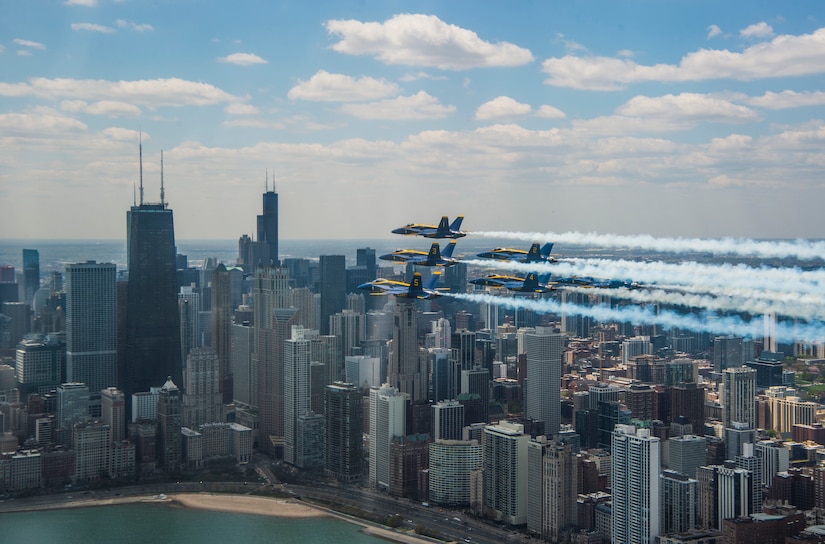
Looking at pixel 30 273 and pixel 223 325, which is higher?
pixel 30 273

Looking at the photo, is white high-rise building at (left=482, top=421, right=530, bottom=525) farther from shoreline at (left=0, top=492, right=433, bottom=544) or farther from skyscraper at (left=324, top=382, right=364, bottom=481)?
skyscraper at (left=324, top=382, right=364, bottom=481)

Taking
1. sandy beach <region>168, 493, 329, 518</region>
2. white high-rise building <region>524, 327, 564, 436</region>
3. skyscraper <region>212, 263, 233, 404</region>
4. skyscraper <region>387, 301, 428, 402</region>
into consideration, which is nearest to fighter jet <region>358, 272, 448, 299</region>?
sandy beach <region>168, 493, 329, 518</region>

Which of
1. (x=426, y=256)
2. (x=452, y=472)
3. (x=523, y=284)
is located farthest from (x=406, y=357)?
(x=523, y=284)

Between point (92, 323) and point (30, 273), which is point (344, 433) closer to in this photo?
point (30, 273)

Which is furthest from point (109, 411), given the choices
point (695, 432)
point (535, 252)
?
point (695, 432)

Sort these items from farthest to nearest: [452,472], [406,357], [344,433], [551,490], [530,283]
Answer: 1. [406,357]
2. [344,433]
3. [452,472]
4. [551,490]
5. [530,283]
